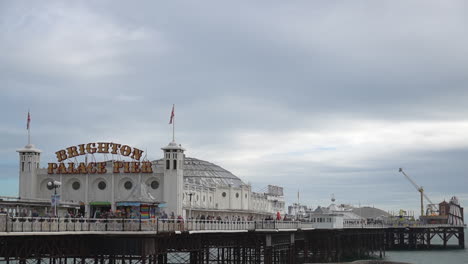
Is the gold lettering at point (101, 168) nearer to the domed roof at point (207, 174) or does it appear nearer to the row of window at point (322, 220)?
the domed roof at point (207, 174)

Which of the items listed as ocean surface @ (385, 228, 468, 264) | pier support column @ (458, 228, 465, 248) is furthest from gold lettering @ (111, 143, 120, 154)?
pier support column @ (458, 228, 465, 248)

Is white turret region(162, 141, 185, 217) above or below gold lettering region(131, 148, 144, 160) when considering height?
below

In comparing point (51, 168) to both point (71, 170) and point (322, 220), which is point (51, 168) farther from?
point (322, 220)

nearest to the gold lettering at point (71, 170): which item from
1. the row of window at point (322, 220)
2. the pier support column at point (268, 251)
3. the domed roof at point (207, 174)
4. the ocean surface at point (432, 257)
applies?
the pier support column at point (268, 251)

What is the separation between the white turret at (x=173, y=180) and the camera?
3130 inches

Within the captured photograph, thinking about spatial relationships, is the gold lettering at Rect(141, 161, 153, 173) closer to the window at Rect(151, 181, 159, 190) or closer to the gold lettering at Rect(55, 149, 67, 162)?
the window at Rect(151, 181, 159, 190)

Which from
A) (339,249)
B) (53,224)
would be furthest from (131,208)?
(339,249)

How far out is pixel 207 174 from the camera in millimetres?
124938

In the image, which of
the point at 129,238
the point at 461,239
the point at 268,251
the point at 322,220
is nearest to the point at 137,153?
the point at 268,251

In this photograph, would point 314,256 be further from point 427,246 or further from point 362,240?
point 427,246

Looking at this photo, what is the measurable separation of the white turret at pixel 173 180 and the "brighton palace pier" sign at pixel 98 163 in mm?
2488

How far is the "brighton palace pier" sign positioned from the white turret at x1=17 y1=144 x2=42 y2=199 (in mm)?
2033

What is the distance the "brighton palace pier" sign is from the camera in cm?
8112

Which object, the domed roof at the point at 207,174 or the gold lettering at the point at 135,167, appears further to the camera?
the domed roof at the point at 207,174
